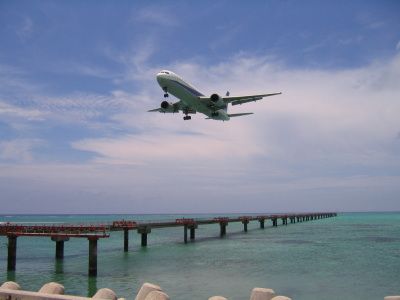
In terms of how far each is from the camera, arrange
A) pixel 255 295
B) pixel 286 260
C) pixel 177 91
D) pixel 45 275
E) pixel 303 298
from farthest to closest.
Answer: pixel 286 260, pixel 177 91, pixel 45 275, pixel 303 298, pixel 255 295

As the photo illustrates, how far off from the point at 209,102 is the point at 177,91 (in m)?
3.88

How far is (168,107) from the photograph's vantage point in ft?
162

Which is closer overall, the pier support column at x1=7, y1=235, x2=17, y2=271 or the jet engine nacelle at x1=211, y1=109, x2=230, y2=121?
the pier support column at x1=7, y1=235, x2=17, y2=271

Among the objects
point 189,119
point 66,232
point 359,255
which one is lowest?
point 359,255

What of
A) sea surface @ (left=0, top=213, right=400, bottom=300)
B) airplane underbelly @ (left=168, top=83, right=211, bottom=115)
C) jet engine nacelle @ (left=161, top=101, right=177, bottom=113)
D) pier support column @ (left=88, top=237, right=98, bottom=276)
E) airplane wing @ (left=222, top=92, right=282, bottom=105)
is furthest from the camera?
jet engine nacelle @ (left=161, top=101, right=177, bottom=113)

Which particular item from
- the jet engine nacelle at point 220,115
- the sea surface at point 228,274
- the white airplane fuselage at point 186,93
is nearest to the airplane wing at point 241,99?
the white airplane fuselage at point 186,93

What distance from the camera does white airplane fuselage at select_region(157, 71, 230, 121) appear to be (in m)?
44.3

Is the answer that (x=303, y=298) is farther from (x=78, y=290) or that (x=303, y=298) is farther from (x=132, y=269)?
(x=132, y=269)

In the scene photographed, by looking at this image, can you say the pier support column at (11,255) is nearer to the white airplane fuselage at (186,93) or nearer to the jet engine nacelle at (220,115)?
the white airplane fuselage at (186,93)

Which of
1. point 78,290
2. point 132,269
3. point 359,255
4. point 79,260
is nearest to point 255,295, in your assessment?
point 78,290

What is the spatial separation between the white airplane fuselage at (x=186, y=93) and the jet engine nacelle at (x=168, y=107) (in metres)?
1.67

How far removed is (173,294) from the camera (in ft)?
95.5

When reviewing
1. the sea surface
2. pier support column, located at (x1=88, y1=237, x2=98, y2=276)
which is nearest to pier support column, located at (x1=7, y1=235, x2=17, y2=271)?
the sea surface

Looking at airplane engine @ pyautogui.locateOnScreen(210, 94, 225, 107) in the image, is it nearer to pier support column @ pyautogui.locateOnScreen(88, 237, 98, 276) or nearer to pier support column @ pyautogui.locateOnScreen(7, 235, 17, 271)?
pier support column @ pyautogui.locateOnScreen(88, 237, 98, 276)
